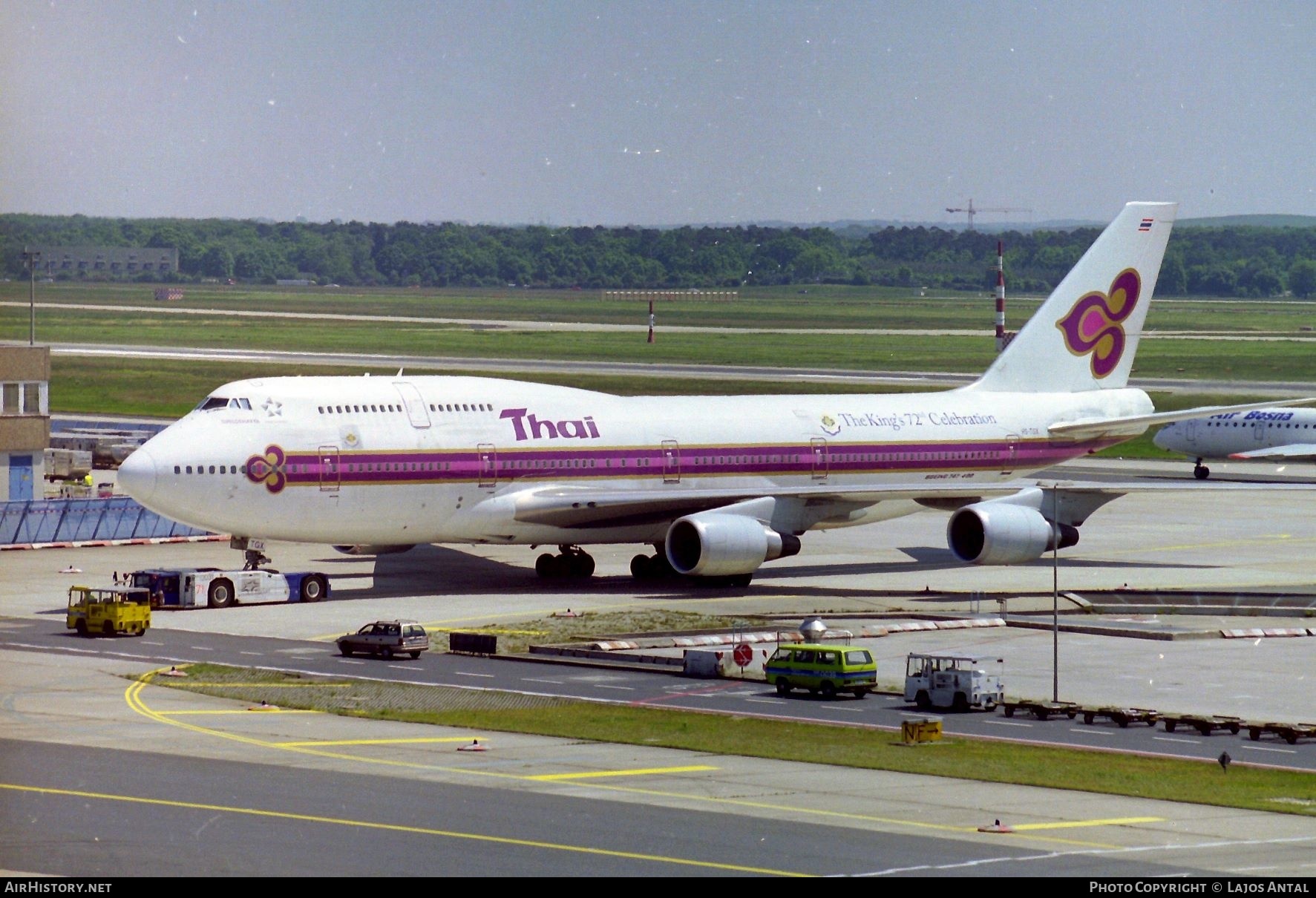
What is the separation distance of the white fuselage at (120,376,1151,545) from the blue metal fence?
15.4 metres

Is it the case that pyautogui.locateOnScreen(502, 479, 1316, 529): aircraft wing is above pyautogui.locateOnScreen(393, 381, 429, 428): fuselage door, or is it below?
below

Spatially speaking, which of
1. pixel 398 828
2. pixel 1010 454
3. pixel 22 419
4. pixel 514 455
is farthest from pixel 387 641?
pixel 22 419

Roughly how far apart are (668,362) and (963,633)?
115748 mm

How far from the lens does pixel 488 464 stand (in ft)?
199

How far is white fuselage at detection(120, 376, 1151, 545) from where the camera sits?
189 ft

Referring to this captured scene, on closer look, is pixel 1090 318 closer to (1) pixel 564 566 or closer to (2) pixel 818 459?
(2) pixel 818 459

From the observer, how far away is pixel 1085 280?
7444 cm

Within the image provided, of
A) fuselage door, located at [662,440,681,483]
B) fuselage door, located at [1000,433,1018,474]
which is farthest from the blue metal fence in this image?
fuselage door, located at [1000,433,1018,474]

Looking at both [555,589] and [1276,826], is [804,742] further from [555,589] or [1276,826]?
[555,589]

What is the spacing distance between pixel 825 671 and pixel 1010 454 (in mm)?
29016

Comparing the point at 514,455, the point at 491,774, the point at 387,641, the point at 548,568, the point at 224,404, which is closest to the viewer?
the point at 491,774

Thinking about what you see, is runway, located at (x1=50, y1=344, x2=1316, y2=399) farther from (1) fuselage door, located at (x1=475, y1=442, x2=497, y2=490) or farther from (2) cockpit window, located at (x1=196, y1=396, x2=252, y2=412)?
(2) cockpit window, located at (x1=196, y1=396, x2=252, y2=412)

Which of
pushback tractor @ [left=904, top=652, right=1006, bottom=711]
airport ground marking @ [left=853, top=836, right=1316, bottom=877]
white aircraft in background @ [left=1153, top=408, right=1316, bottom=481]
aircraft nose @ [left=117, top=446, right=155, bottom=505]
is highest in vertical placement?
white aircraft in background @ [left=1153, top=408, right=1316, bottom=481]
